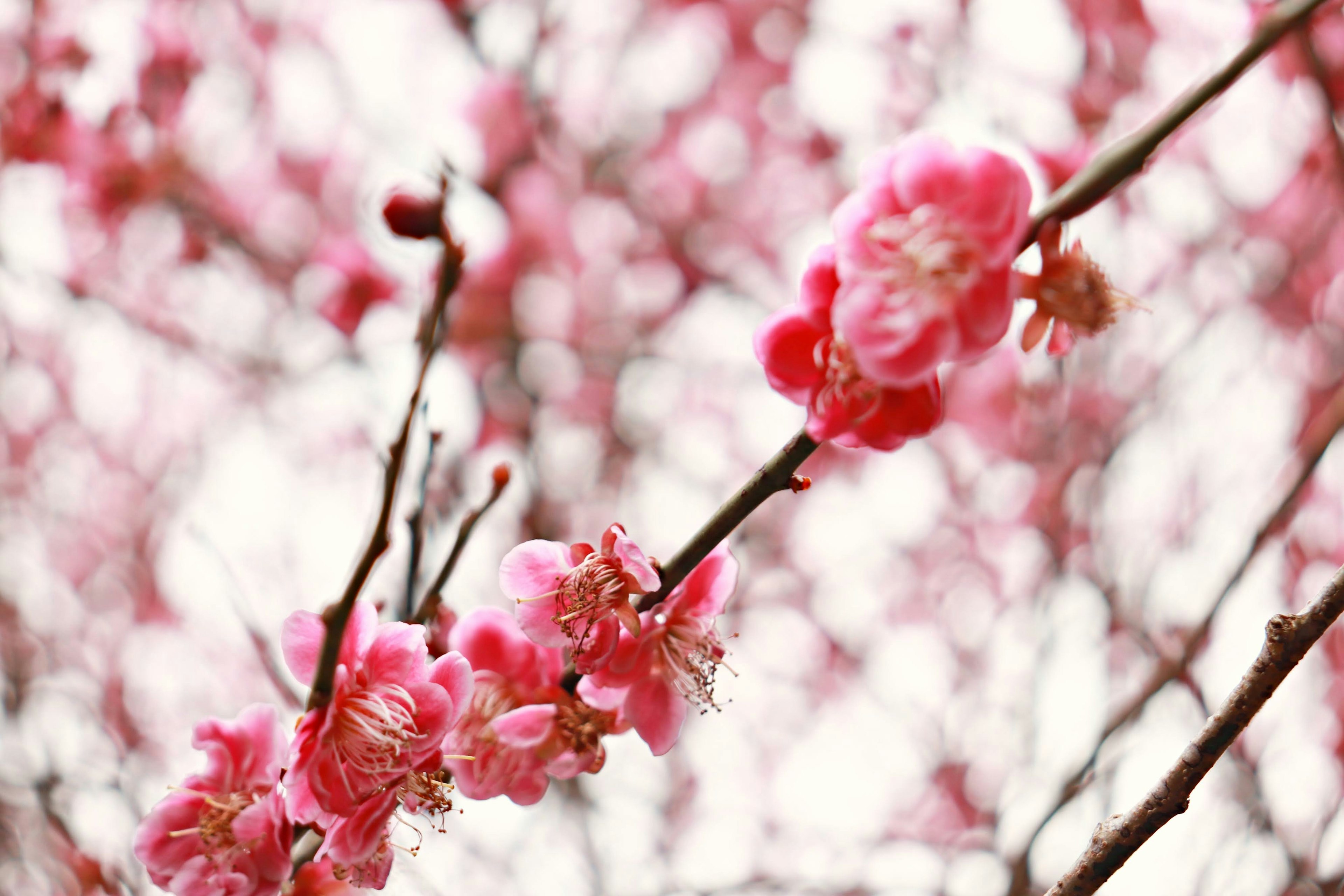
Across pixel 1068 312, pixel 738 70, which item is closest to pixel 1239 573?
pixel 1068 312

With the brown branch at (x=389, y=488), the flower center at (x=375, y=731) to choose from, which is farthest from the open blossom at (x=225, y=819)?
the brown branch at (x=389, y=488)

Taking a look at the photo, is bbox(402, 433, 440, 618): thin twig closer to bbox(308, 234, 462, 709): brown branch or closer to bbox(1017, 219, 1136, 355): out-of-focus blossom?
bbox(308, 234, 462, 709): brown branch

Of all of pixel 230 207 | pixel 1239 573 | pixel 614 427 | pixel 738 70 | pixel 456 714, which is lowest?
pixel 456 714

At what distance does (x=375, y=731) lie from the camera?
34.4 inches

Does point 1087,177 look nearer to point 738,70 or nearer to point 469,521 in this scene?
point 469,521

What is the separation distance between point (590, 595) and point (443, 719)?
20cm

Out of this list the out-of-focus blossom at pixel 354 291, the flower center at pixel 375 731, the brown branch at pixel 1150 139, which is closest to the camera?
the brown branch at pixel 1150 139

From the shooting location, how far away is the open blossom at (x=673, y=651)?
3.28ft

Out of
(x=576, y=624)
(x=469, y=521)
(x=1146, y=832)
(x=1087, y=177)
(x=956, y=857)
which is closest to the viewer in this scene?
(x=1087, y=177)

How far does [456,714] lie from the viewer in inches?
35.8

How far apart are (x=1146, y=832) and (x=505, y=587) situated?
692 millimetres

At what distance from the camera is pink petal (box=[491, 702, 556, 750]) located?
3.21 feet

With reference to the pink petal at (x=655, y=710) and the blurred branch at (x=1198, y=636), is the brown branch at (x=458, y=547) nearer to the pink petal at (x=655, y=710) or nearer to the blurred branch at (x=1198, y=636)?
the pink petal at (x=655, y=710)

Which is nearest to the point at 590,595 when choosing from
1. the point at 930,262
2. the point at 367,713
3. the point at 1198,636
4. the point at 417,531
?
the point at 367,713
